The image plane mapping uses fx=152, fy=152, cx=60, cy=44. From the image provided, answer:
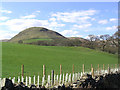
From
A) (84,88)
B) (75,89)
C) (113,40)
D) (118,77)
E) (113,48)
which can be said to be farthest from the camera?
(113,48)

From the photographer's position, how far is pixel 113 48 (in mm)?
56688

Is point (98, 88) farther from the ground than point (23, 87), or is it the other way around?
point (23, 87)

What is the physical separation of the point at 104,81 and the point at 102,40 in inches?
2044

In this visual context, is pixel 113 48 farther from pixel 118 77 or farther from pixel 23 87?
pixel 23 87

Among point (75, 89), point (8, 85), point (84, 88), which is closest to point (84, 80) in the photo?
point (84, 88)

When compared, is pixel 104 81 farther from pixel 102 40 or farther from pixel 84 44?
pixel 84 44

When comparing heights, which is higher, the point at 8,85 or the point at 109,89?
the point at 8,85

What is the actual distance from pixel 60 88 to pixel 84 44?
62788 mm

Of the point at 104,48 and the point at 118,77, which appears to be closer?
the point at 118,77

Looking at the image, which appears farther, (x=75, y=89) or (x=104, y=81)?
(x=104, y=81)

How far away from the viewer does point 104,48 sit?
60.4m

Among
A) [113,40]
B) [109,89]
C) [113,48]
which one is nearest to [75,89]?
[109,89]

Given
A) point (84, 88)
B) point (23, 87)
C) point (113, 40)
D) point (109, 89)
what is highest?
point (113, 40)

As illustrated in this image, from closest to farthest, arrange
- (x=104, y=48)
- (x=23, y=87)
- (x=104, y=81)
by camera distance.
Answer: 1. (x=23, y=87)
2. (x=104, y=81)
3. (x=104, y=48)
